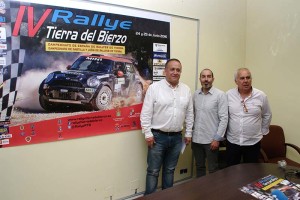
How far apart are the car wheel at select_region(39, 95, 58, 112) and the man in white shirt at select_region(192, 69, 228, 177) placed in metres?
1.45

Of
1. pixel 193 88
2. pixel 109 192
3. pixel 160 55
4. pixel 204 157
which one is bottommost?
pixel 109 192

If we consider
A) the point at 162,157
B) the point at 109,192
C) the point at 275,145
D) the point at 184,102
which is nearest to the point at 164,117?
the point at 184,102

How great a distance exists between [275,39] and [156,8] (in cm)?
169

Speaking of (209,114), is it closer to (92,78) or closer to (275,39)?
(92,78)

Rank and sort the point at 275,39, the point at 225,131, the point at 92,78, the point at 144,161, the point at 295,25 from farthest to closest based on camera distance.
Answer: the point at 275,39 → the point at 295,25 → the point at 144,161 → the point at 225,131 → the point at 92,78

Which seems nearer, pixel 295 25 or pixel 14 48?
pixel 14 48

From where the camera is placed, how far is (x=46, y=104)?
2.03m

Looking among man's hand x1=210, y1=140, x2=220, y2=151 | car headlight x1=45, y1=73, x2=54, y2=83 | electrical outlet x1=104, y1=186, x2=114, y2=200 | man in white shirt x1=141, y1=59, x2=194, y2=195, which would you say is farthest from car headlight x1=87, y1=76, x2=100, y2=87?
man's hand x1=210, y1=140, x2=220, y2=151

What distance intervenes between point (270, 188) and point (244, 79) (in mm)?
1122

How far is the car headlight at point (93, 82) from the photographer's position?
7.27ft

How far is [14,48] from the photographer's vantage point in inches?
72.9

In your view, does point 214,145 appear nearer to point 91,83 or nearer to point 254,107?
point 254,107

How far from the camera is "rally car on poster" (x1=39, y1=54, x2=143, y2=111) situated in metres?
2.05

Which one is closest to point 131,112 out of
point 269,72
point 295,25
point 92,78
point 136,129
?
point 136,129
